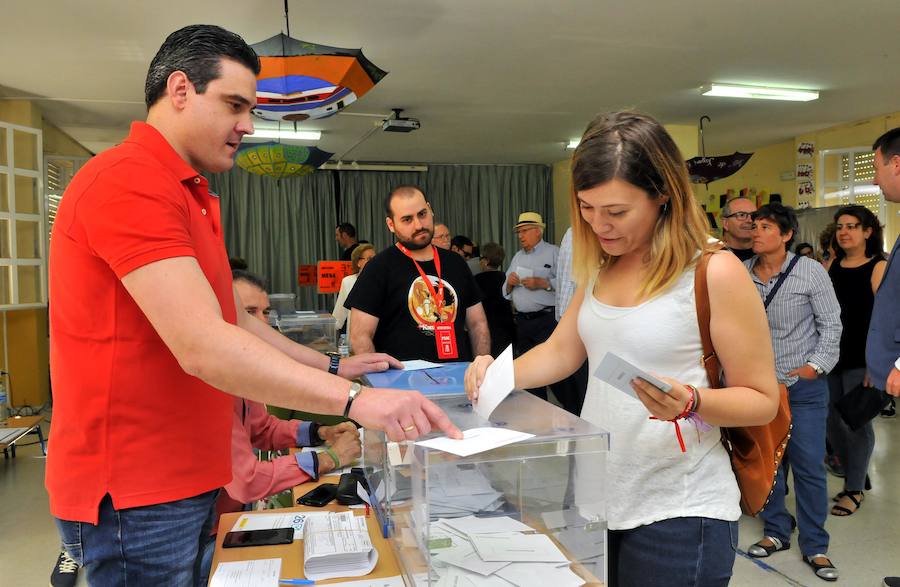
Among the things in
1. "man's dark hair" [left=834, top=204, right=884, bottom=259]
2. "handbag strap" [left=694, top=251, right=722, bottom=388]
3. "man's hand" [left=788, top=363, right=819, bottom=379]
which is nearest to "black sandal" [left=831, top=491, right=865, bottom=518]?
"man's hand" [left=788, top=363, right=819, bottom=379]

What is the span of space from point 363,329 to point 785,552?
2.30 meters

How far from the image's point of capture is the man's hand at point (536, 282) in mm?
5750

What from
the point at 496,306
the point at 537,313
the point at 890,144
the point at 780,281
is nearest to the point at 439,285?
the point at 780,281

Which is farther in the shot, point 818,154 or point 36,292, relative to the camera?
point 818,154

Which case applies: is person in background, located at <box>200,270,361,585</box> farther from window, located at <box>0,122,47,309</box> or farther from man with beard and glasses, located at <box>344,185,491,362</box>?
window, located at <box>0,122,47,309</box>

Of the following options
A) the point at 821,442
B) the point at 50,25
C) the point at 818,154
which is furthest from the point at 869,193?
the point at 50,25

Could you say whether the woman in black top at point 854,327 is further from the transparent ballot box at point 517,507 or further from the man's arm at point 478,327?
the transparent ballot box at point 517,507

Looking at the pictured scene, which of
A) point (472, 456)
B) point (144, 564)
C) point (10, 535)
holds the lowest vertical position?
point (10, 535)

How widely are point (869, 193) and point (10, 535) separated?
31.8 ft

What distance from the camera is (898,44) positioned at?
18.3ft

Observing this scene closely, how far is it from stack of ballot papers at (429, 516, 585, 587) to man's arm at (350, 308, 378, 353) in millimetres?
2013

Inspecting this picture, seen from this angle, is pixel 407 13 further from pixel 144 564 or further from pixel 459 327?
pixel 144 564

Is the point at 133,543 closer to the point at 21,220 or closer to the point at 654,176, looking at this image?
the point at 654,176

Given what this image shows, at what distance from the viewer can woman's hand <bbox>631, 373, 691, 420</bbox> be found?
104 centimetres
